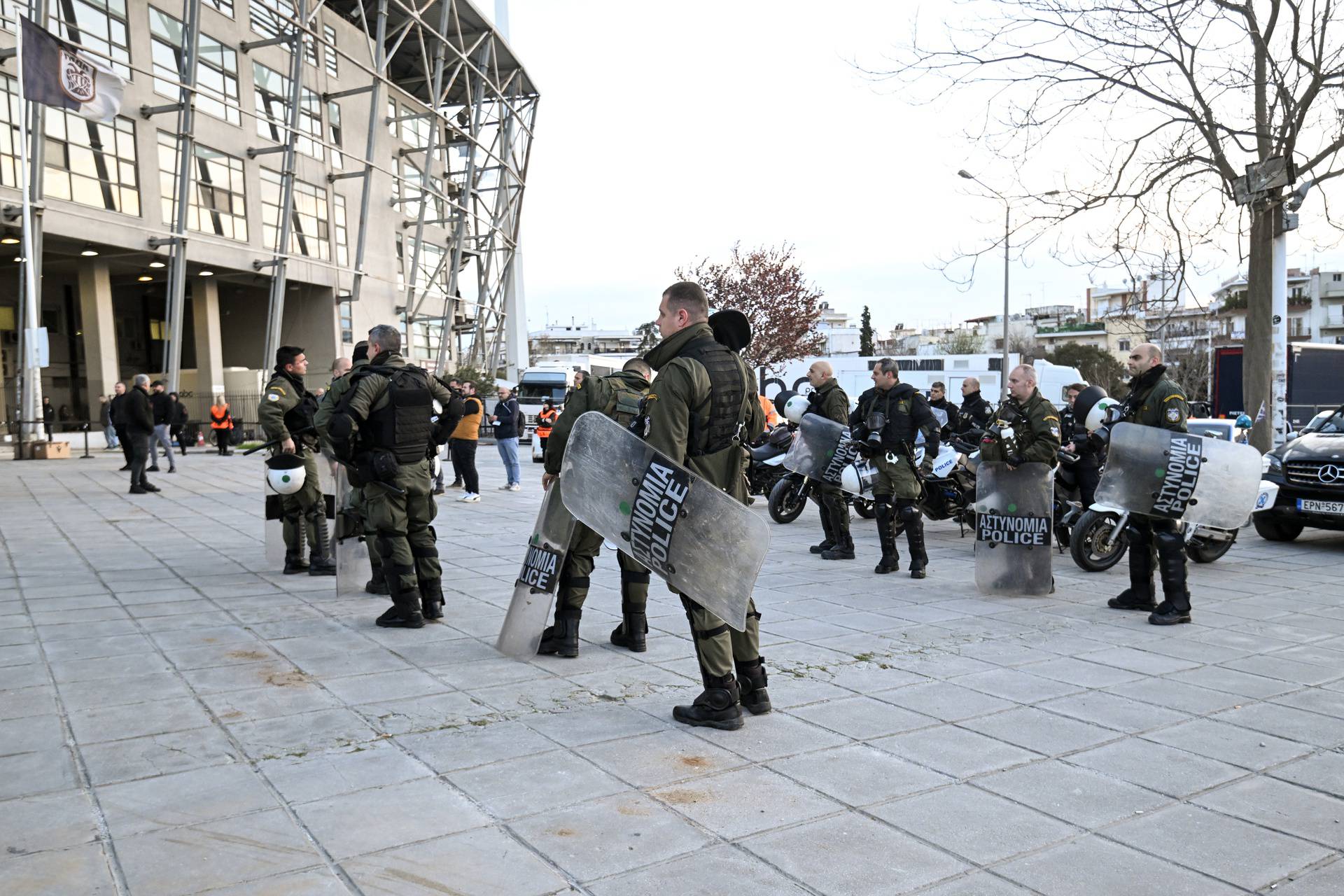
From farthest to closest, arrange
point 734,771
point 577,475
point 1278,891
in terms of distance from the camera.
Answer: point 577,475, point 734,771, point 1278,891

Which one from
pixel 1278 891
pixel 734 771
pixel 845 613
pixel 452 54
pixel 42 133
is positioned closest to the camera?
pixel 1278 891

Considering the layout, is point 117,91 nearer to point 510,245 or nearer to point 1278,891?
point 1278,891

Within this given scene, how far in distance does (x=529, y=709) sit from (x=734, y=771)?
1155mm

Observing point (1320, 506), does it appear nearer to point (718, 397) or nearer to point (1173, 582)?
point (1173, 582)

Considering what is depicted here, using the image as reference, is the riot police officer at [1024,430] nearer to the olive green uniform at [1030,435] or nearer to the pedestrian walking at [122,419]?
the olive green uniform at [1030,435]

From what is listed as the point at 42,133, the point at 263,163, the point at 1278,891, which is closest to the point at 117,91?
the point at 42,133

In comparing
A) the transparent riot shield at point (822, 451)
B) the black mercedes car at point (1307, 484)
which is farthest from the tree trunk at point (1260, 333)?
the transparent riot shield at point (822, 451)

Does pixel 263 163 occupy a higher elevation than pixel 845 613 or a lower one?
higher

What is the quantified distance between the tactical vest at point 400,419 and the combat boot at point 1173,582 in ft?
15.5

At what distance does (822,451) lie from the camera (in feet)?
31.7

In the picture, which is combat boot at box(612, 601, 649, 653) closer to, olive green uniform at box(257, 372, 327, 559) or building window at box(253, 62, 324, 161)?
olive green uniform at box(257, 372, 327, 559)

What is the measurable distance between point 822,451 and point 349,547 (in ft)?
14.8

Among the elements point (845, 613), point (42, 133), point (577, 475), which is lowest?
point (845, 613)

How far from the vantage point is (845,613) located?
685 cm
